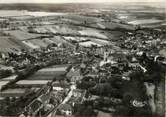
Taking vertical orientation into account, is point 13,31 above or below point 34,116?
above

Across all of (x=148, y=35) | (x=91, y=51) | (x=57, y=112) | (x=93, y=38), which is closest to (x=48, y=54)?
(x=91, y=51)

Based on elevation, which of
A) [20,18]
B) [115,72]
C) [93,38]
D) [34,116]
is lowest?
[34,116]

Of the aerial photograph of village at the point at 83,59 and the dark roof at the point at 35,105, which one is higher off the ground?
the aerial photograph of village at the point at 83,59

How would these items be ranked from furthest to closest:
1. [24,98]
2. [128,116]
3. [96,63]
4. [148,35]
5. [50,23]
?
[50,23] < [148,35] < [96,63] < [24,98] < [128,116]

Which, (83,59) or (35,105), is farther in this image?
(83,59)

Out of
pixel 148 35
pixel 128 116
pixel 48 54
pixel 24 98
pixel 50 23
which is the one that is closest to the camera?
pixel 128 116

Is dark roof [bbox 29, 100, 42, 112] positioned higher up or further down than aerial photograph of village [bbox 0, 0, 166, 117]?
further down

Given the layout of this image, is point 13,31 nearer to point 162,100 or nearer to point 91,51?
point 91,51

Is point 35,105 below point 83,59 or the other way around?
below
